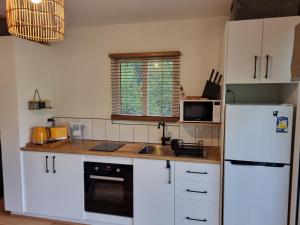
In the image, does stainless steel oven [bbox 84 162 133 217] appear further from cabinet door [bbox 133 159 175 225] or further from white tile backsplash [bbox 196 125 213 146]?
white tile backsplash [bbox 196 125 213 146]

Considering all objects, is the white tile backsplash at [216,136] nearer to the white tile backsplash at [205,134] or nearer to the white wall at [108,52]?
the white tile backsplash at [205,134]

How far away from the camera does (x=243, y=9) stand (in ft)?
6.56

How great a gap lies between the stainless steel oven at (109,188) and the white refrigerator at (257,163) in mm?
953

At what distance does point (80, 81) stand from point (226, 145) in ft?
6.48

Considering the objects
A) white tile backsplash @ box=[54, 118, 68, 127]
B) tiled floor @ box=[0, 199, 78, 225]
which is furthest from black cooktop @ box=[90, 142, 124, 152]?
tiled floor @ box=[0, 199, 78, 225]

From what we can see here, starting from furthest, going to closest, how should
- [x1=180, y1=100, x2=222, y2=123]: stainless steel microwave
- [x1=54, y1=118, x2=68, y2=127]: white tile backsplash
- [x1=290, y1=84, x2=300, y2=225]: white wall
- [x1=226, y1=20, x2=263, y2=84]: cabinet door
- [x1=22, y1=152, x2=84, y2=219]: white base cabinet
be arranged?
[x1=54, y1=118, x2=68, y2=127]: white tile backsplash, [x1=22, y1=152, x2=84, y2=219]: white base cabinet, [x1=180, y1=100, x2=222, y2=123]: stainless steel microwave, [x1=226, y1=20, x2=263, y2=84]: cabinet door, [x1=290, y1=84, x2=300, y2=225]: white wall

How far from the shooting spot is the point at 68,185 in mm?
2598

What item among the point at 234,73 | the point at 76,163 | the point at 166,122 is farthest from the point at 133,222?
the point at 234,73

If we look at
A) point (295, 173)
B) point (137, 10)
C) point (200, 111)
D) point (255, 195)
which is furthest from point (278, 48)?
point (137, 10)

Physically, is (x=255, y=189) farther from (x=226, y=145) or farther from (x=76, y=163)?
(x=76, y=163)

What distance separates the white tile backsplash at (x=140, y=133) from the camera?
293cm

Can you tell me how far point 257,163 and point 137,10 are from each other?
182 cm

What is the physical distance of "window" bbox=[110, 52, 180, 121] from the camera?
282cm

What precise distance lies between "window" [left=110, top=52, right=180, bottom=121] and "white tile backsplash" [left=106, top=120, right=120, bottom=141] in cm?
12
